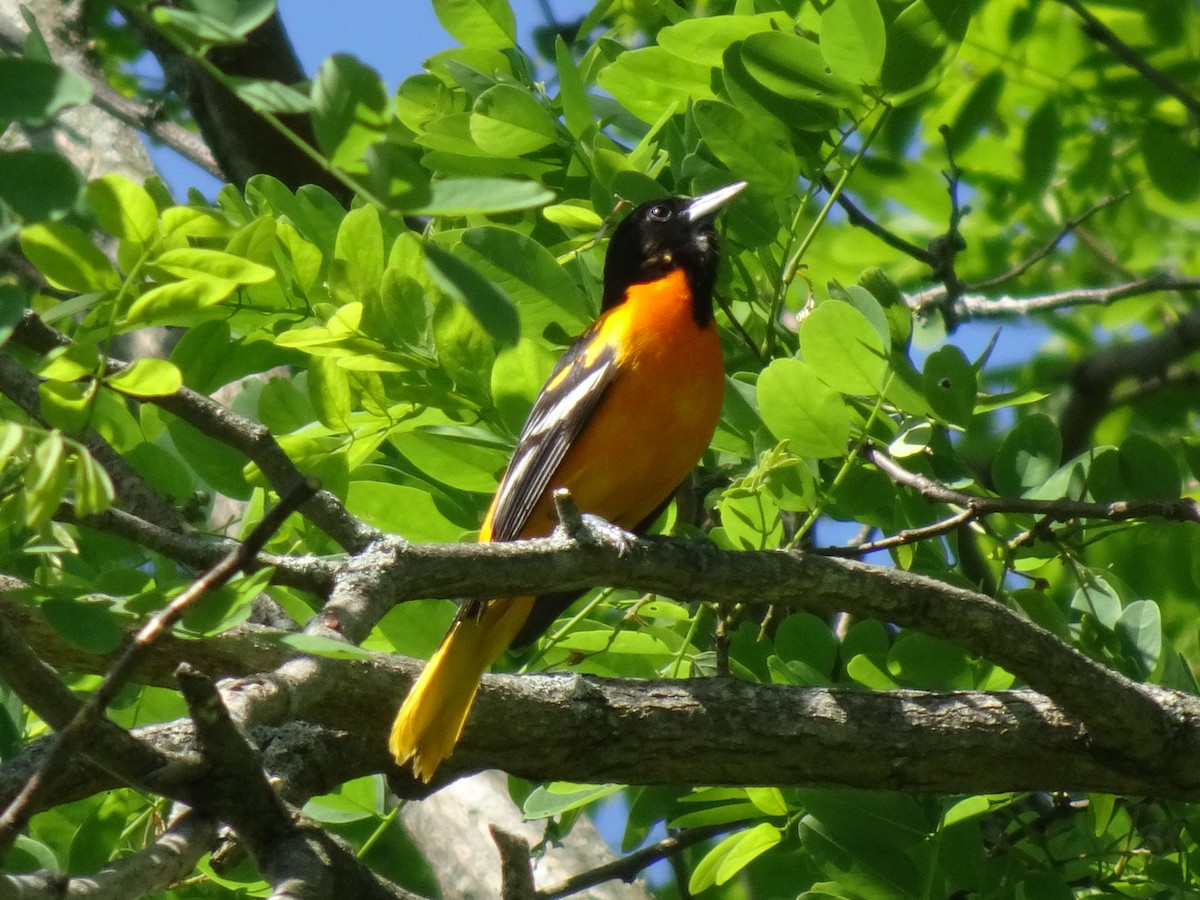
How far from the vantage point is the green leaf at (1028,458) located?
3580mm

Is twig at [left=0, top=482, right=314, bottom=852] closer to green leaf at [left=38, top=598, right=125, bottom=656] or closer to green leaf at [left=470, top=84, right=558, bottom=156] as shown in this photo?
green leaf at [left=38, top=598, right=125, bottom=656]

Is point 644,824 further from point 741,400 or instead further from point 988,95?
point 988,95

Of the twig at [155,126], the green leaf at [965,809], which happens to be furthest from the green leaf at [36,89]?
the twig at [155,126]

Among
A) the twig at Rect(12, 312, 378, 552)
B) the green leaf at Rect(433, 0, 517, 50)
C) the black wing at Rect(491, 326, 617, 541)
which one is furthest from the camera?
the green leaf at Rect(433, 0, 517, 50)

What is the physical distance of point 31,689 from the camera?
1.92 metres

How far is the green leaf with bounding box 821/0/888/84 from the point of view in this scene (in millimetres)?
3189

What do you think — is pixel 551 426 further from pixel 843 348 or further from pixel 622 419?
pixel 843 348

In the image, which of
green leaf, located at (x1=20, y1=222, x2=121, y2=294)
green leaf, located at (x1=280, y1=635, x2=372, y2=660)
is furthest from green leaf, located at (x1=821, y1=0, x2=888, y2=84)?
green leaf, located at (x1=280, y1=635, x2=372, y2=660)

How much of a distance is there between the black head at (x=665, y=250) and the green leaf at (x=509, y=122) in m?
0.71

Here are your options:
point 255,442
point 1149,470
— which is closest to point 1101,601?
point 1149,470

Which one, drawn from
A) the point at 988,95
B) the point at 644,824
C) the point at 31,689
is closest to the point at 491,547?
the point at 31,689

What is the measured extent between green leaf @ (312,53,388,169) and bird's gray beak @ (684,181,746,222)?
236 cm

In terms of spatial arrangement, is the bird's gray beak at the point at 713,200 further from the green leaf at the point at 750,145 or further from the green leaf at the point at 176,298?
the green leaf at the point at 176,298

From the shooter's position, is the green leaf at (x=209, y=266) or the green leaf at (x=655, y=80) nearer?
the green leaf at (x=209, y=266)
